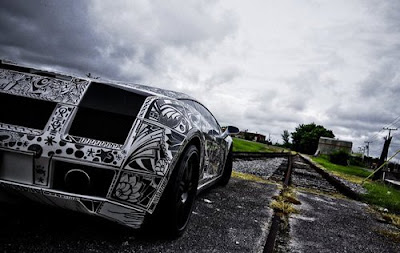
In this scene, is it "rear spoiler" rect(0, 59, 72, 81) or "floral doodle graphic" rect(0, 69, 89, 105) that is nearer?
"floral doodle graphic" rect(0, 69, 89, 105)

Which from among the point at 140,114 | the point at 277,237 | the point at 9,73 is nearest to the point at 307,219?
the point at 277,237

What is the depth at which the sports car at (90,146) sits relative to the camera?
1572mm

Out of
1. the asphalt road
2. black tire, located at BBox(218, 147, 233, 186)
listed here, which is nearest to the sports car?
the asphalt road

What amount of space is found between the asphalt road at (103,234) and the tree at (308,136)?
101 meters

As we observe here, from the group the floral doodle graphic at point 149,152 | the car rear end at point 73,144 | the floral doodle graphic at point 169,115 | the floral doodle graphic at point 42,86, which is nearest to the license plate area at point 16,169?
the car rear end at point 73,144

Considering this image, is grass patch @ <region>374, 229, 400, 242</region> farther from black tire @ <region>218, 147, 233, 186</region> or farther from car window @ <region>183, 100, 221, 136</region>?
car window @ <region>183, 100, 221, 136</region>

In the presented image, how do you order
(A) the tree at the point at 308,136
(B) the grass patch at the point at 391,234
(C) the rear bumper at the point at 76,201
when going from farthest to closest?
(A) the tree at the point at 308,136 → (B) the grass patch at the point at 391,234 → (C) the rear bumper at the point at 76,201

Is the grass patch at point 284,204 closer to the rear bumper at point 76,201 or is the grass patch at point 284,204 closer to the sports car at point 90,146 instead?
the sports car at point 90,146

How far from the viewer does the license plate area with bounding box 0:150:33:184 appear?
1.56 metres

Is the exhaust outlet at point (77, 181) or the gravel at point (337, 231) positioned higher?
the exhaust outlet at point (77, 181)

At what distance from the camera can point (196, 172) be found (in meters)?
2.50

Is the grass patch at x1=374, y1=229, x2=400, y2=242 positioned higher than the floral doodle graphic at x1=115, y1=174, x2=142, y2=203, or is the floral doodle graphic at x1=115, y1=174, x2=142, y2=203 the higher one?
the floral doodle graphic at x1=115, y1=174, x2=142, y2=203

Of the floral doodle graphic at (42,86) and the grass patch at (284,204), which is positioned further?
the grass patch at (284,204)

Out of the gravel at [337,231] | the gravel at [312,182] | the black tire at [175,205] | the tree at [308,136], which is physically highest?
the tree at [308,136]
